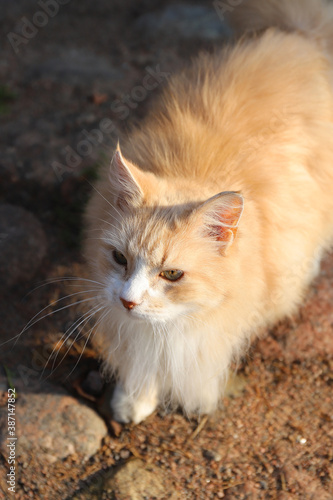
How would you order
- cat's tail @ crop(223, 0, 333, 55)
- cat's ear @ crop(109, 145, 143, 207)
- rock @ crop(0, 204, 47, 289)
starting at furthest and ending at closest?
1. rock @ crop(0, 204, 47, 289)
2. cat's tail @ crop(223, 0, 333, 55)
3. cat's ear @ crop(109, 145, 143, 207)

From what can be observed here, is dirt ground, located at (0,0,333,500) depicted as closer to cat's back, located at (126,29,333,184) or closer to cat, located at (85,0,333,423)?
cat, located at (85,0,333,423)

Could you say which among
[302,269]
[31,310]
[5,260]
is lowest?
[302,269]

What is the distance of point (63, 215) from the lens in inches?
128

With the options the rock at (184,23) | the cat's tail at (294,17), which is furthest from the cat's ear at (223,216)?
the rock at (184,23)

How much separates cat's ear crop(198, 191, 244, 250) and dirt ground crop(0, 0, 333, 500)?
1.01 meters

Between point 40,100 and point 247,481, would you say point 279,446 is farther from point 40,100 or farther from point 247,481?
point 40,100

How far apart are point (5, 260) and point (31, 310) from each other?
349 mm

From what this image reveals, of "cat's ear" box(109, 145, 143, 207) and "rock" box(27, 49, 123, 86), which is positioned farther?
"rock" box(27, 49, 123, 86)

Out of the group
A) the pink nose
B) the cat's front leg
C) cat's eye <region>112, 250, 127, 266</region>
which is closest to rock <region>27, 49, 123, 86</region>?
cat's eye <region>112, 250, 127, 266</region>

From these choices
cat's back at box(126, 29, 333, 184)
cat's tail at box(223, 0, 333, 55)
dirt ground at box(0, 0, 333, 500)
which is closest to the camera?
cat's back at box(126, 29, 333, 184)

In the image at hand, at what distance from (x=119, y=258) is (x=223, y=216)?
1.44 feet

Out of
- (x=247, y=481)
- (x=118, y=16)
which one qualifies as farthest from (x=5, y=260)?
(x=118, y=16)

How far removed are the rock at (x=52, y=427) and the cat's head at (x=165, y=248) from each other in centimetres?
81

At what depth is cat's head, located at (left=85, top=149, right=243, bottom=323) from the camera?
179cm
